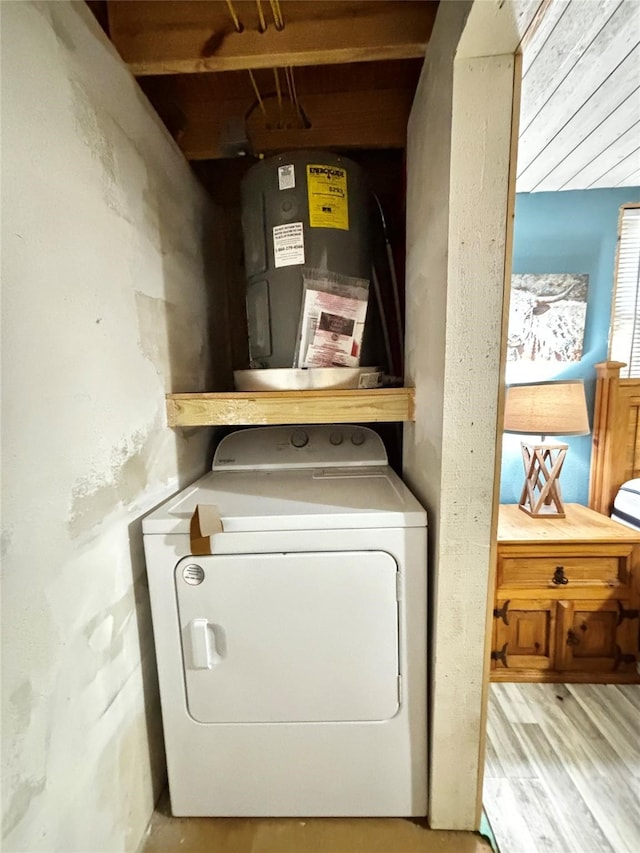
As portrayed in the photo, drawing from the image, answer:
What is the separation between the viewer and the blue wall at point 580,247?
2070 millimetres

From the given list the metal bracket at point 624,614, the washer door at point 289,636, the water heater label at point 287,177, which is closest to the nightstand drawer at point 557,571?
the metal bracket at point 624,614

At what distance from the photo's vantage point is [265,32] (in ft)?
3.24

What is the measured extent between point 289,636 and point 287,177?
1.25 m

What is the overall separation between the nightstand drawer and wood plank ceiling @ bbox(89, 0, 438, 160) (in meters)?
1.69

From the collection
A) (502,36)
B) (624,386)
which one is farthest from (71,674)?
(624,386)

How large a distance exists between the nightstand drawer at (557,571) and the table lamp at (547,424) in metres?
0.24

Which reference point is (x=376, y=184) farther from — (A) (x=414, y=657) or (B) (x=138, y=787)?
(B) (x=138, y=787)

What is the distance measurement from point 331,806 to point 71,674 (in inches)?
30.0

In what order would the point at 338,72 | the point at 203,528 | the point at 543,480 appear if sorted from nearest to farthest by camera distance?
the point at 203,528 → the point at 338,72 → the point at 543,480

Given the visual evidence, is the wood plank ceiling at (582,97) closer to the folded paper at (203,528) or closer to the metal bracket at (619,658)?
the folded paper at (203,528)

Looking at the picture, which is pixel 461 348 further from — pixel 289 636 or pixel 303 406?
pixel 289 636

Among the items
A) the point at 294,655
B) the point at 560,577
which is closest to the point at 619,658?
the point at 560,577

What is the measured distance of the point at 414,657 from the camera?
0.95 metres

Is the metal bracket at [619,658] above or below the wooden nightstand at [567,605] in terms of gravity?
below
